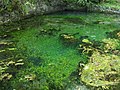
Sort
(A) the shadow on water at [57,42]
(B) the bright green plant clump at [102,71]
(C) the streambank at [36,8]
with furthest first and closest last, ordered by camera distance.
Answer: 1. (C) the streambank at [36,8]
2. (A) the shadow on water at [57,42]
3. (B) the bright green plant clump at [102,71]

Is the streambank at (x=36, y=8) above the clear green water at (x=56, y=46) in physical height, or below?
above

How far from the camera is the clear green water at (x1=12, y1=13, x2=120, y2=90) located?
8328 millimetres

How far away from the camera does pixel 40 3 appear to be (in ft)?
49.1

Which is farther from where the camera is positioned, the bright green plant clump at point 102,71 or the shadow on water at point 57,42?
the shadow on water at point 57,42

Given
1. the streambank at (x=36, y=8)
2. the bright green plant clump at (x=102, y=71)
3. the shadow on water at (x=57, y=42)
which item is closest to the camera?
the bright green plant clump at (x=102, y=71)

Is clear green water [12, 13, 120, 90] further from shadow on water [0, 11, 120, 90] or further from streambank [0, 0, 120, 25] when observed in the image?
streambank [0, 0, 120, 25]

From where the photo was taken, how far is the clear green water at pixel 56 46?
328 inches

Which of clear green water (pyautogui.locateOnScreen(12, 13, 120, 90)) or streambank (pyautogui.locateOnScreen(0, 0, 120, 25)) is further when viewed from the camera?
streambank (pyautogui.locateOnScreen(0, 0, 120, 25))

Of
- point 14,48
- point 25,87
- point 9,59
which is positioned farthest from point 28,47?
point 25,87

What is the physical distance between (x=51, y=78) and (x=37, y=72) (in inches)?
24.3

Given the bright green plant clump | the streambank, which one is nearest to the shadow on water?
the bright green plant clump

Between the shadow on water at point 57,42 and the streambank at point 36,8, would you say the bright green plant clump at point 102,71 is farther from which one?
the streambank at point 36,8

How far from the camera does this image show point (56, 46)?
35.2ft

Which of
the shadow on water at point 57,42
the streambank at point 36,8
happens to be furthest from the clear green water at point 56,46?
the streambank at point 36,8
